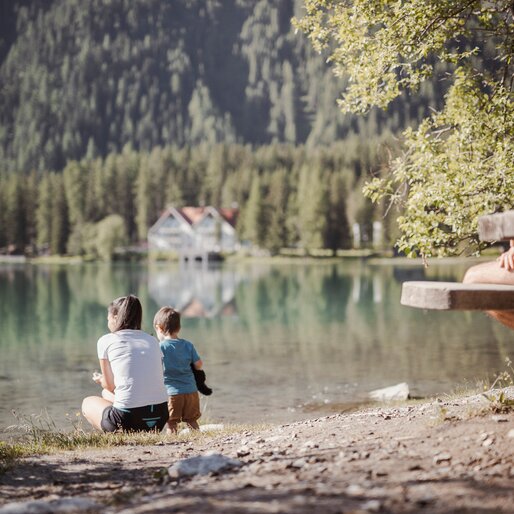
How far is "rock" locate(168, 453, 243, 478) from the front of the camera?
18.5ft

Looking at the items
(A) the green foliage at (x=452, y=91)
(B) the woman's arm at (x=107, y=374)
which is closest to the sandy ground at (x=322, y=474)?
(B) the woman's arm at (x=107, y=374)

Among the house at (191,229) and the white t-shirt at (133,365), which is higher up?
the house at (191,229)

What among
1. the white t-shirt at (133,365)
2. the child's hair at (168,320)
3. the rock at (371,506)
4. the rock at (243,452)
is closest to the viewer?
the rock at (371,506)

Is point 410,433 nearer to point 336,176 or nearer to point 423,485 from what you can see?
point 423,485

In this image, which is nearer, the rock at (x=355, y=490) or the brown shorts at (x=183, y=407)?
the rock at (x=355, y=490)

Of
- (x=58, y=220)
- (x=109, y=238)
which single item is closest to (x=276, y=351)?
(x=109, y=238)

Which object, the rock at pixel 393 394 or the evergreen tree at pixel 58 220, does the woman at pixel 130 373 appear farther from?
the evergreen tree at pixel 58 220

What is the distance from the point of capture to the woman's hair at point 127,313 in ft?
27.7

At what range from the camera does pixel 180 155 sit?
188125mm

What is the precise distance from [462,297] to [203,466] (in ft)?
7.85

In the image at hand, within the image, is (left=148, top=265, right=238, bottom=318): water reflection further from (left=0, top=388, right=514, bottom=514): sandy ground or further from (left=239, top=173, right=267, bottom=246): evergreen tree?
(left=239, top=173, right=267, bottom=246): evergreen tree

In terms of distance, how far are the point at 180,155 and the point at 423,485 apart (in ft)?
611

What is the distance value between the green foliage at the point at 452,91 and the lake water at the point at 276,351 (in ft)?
13.9

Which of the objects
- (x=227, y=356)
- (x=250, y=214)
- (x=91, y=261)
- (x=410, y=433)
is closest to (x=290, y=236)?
(x=250, y=214)
